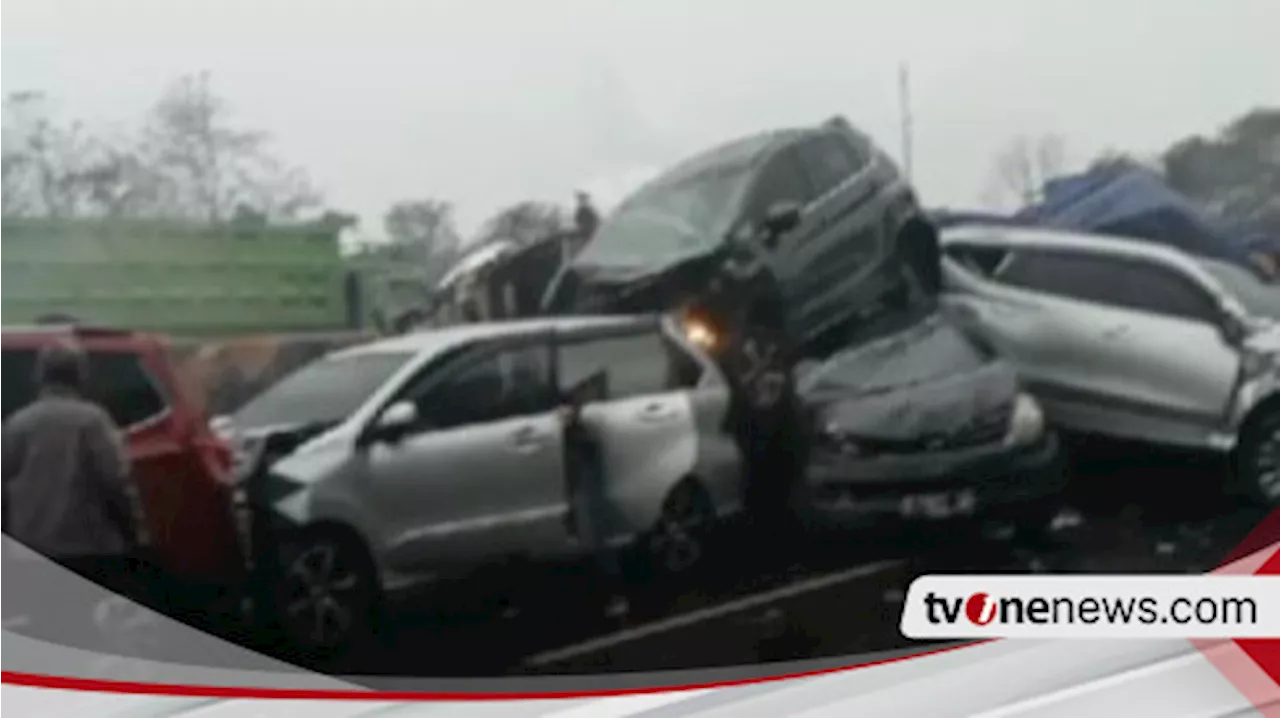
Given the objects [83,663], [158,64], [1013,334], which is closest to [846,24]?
[1013,334]

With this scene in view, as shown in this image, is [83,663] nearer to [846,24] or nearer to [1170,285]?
[846,24]

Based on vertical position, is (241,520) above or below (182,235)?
below

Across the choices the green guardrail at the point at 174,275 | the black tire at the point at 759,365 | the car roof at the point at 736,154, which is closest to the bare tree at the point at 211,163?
the green guardrail at the point at 174,275

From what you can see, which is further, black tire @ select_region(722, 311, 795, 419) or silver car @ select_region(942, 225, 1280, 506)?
silver car @ select_region(942, 225, 1280, 506)

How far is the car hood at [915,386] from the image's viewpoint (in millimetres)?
2350

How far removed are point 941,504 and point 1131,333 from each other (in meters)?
Answer: 0.41

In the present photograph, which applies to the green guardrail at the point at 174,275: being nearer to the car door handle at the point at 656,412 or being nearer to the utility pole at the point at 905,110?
the car door handle at the point at 656,412

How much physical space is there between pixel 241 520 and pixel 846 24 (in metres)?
1.06

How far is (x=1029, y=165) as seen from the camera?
8.11 feet

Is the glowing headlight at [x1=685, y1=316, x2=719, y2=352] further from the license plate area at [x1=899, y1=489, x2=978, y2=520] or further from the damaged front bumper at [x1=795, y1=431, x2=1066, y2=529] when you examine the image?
the license plate area at [x1=899, y1=489, x2=978, y2=520]

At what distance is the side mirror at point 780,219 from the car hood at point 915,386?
0.20 metres

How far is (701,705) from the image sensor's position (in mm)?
2346

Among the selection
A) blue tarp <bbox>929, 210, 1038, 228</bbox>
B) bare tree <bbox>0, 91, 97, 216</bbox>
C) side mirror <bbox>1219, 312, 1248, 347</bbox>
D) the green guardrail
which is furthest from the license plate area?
bare tree <bbox>0, 91, 97, 216</bbox>

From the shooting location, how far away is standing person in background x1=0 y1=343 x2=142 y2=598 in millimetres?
1875
